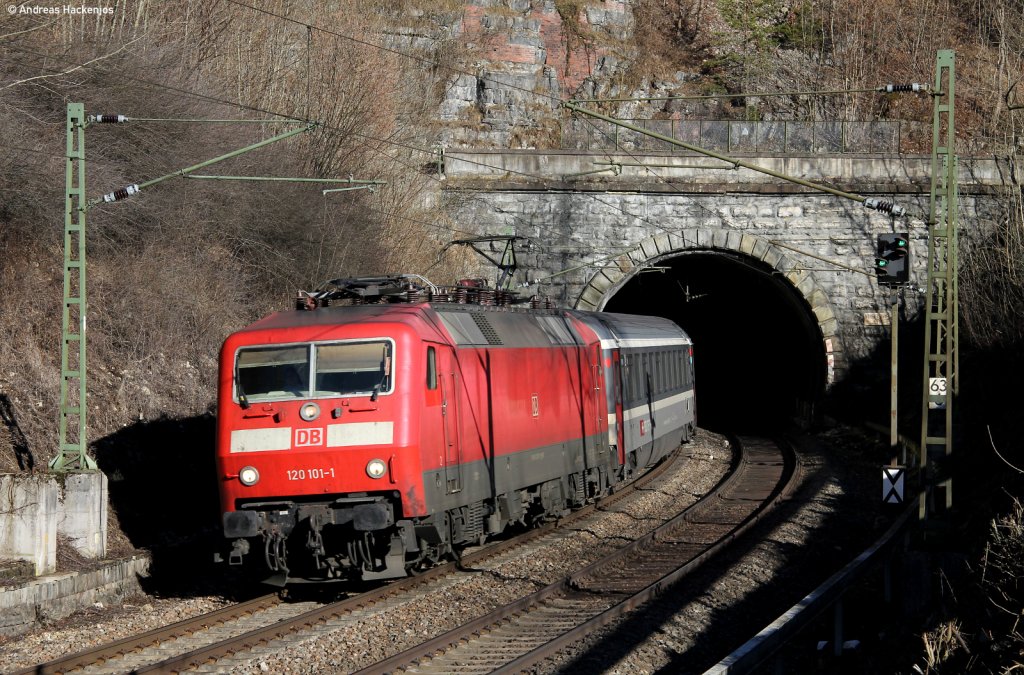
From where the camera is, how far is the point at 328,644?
10203mm

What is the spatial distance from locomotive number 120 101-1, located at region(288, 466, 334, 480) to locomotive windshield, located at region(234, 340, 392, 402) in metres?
0.73

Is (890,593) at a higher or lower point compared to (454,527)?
lower

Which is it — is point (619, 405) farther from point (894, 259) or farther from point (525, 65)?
point (525, 65)

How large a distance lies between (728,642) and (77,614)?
6.39 metres

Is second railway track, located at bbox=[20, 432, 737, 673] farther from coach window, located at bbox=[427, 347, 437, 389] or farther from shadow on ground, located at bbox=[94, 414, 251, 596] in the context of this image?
coach window, located at bbox=[427, 347, 437, 389]

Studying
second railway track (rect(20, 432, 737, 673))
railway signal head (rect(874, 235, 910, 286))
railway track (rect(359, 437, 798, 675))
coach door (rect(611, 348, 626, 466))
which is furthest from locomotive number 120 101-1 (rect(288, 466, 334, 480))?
railway signal head (rect(874, 235, 910, 286))

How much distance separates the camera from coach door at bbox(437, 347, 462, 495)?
12.2 m

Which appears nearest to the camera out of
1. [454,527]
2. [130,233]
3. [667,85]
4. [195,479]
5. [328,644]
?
[328,644]

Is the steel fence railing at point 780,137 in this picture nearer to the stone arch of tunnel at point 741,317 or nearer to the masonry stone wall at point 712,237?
the masonry stone wall at point 712,237

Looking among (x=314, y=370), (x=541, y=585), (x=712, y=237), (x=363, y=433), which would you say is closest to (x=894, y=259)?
(x=541, y=585)

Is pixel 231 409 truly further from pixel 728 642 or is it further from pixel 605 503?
pixel 605 503

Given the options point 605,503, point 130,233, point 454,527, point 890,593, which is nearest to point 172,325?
point 130,233

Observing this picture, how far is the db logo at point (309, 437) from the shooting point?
11.3 meters

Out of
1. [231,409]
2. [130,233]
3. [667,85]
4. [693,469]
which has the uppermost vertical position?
[667,85]
